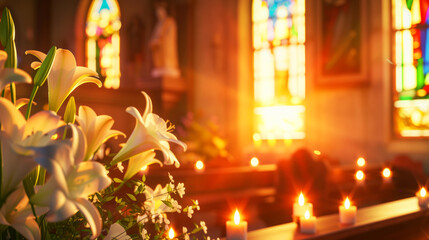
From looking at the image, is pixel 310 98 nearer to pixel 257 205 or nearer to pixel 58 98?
pixel 257 205

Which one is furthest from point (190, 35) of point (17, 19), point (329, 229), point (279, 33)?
point (329, 229)

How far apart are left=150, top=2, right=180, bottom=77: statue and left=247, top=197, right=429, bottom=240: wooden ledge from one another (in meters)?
7.52

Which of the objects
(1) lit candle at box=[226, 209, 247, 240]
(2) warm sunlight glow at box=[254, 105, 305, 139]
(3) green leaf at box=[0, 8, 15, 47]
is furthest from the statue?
(3) green leaf at box=[0, 8, 15, 47]

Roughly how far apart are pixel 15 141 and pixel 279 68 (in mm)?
10177

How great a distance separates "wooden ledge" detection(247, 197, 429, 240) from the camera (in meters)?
2.43

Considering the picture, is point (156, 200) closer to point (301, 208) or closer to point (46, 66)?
point (46, 66)

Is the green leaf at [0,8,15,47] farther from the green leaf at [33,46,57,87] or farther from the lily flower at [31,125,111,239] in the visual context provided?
the lily flower at [31,125,111,239]

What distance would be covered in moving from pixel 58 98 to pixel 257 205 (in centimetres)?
500

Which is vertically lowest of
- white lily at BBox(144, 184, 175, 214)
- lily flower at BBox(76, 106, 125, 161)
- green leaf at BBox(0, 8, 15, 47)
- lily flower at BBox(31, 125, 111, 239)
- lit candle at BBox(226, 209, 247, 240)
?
lit candle at BBox(226, 209, 247, 240)

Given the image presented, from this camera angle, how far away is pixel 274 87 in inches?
424

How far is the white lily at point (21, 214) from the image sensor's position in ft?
2.48

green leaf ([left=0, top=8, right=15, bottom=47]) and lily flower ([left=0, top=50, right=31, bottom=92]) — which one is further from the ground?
green leaf ([left=0, top=8, right=15, bottom=47])

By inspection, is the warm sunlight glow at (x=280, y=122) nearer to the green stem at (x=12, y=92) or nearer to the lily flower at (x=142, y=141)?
the lily flower at (x=142, y=141)

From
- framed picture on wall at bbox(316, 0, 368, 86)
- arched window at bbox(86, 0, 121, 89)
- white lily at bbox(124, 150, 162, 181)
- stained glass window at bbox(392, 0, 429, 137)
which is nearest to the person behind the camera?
white lily at bbox(124, 150, 162, 181)
